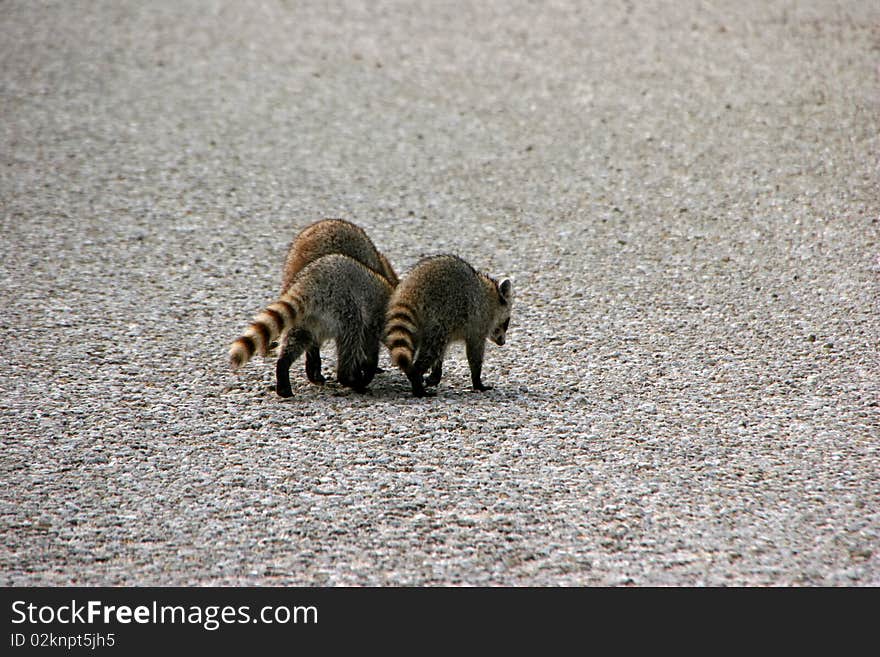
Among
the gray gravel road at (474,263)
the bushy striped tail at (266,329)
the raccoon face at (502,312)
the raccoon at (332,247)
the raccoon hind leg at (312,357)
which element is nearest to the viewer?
the gray gravel road at (474,263)

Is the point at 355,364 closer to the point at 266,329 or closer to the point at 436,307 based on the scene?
the point at 436,307

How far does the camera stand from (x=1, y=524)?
505cm

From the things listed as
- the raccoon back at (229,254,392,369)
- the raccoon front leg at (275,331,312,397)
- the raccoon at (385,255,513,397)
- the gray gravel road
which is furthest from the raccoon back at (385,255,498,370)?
the raccoon front leg at (275,331,312,397)

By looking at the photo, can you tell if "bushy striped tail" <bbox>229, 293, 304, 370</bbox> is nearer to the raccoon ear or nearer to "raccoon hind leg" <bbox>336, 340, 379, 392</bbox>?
"raccoon hind leg" <bbox>336, 340, 379, 392</bbox>

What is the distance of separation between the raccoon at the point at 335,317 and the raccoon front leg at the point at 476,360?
550mm

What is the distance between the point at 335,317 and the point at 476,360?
897mm

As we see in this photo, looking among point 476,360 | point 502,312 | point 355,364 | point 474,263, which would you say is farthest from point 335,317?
point 474,263

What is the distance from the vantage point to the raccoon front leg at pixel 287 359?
6.59m

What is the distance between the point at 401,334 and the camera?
6.73m

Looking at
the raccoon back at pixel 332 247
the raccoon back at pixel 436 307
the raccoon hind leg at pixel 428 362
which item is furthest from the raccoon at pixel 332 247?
the raccoon hind leg at pixel 428 362


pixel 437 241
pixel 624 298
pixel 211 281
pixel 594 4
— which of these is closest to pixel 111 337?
pixel 211 281

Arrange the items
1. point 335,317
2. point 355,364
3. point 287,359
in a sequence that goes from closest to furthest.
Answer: point 287,359
point 335,317
point 355,364

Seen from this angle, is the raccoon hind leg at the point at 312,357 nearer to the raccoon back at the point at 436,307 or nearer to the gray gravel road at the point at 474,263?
the gray gravel road at the point at 474,263

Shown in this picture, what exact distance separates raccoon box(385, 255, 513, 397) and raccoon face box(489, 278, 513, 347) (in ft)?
0.48
